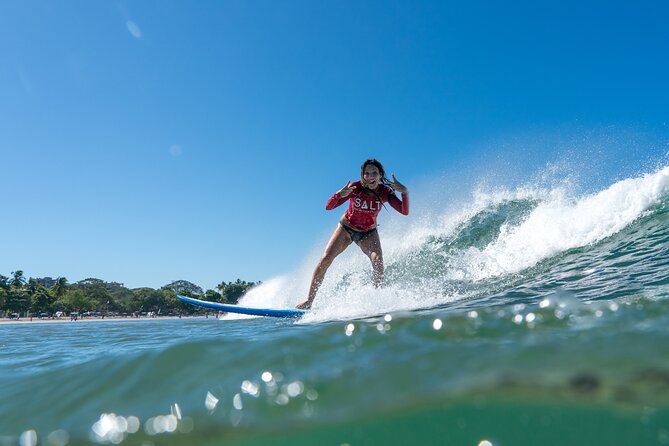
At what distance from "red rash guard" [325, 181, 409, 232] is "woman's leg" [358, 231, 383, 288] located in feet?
0.62

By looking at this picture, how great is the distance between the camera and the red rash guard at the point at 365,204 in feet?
22.1

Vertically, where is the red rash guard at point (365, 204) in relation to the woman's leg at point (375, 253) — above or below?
above

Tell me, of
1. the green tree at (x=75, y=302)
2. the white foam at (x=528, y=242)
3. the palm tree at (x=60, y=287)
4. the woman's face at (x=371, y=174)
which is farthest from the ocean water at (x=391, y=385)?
the palm tree at (x=60, y=287)

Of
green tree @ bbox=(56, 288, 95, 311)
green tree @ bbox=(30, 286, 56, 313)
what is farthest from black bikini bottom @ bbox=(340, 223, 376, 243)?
green tree @ bbox=(56, 288, 95, 311)

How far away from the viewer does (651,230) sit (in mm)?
6121

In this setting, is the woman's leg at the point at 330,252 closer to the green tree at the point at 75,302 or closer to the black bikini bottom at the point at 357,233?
the black bikini bottom at the point at 357,233

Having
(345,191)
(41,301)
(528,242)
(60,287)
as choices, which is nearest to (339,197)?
(345,191)

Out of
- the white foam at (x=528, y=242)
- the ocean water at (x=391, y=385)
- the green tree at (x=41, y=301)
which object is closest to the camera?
the ocean water at (x=391, y=385)

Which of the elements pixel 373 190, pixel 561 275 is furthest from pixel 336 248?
pixel 561 275

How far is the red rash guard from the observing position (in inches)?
265

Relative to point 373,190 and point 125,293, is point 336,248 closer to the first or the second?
point 373,190

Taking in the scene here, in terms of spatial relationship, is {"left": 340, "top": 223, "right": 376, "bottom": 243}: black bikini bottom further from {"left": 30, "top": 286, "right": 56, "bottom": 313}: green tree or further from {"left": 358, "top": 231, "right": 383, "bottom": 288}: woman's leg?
Result: {"left": 30, "top": 286, "right": 56, "bottom": 313}: green tree

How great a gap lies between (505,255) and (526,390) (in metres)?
5.61

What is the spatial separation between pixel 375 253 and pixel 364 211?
27.9 inches
